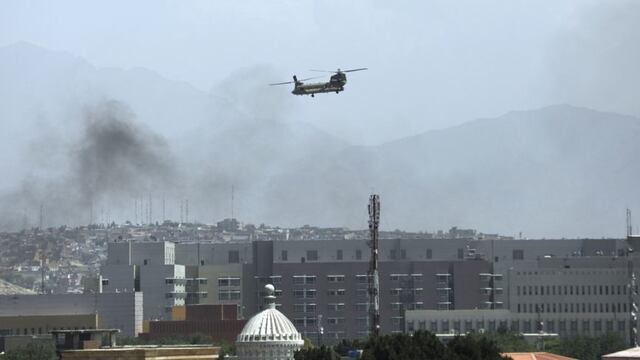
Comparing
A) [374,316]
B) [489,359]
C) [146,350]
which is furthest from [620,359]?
[146,350]

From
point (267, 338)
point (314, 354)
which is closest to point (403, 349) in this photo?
point (314, 354)

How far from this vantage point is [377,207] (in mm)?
183125

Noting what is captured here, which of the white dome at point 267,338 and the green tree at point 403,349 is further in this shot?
the green tree at point 403,349

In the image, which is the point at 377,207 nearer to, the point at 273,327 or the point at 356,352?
the point at 356,352

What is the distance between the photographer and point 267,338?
15450 cm

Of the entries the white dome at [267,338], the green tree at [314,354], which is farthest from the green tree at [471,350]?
the white dome at [267,338]

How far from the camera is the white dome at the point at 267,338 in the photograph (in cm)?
15438

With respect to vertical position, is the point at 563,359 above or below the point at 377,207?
below

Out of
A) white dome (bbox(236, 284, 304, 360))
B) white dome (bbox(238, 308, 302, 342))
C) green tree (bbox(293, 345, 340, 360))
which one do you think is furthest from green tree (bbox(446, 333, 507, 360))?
white dome (bbox(238, 308, 302, 342))

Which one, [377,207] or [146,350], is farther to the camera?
[377,207]

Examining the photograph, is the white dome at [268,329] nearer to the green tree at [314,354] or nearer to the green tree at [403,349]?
the green tree at [314,354]

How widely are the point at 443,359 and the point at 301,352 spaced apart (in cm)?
1291

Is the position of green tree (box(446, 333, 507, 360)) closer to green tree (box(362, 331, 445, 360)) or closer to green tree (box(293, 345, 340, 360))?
green tree (box(362, 331, 445, 360))

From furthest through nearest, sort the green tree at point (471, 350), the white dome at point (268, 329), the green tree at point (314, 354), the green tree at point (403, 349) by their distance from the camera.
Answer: the green tree at point (471, 350) → the green tree at point (403, 349) → the green tree at point (314, 354) → the white dome at point (268, 329)
